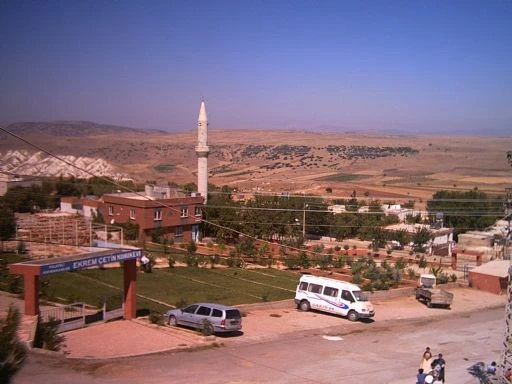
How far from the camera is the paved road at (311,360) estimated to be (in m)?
14.4

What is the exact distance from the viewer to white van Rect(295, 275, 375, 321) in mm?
24359

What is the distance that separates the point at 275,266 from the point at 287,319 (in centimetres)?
1800

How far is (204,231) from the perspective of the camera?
5759cm

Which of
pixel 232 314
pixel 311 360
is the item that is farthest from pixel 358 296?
pixel 311 360

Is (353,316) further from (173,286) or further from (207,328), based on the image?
(173,286)

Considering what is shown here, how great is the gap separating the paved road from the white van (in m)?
0.72

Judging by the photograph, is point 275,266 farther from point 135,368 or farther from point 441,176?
point 441,176

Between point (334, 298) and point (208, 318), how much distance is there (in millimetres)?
7272

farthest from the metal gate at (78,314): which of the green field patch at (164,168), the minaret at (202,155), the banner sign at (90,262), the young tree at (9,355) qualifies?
the green field patch at (164,168)

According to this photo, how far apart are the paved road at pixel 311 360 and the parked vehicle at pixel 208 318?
0.48m

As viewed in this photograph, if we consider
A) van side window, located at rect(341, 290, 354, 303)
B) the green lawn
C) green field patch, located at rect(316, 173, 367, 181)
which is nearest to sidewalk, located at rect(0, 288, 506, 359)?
van side window, located at rect(341, 290, 354, 303)

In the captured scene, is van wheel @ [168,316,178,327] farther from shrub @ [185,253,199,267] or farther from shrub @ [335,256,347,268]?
shrub @ [335,256,347,268]

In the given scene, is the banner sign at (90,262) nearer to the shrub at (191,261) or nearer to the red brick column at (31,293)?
the red brick column at (31,293)

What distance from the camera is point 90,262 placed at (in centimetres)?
1850
